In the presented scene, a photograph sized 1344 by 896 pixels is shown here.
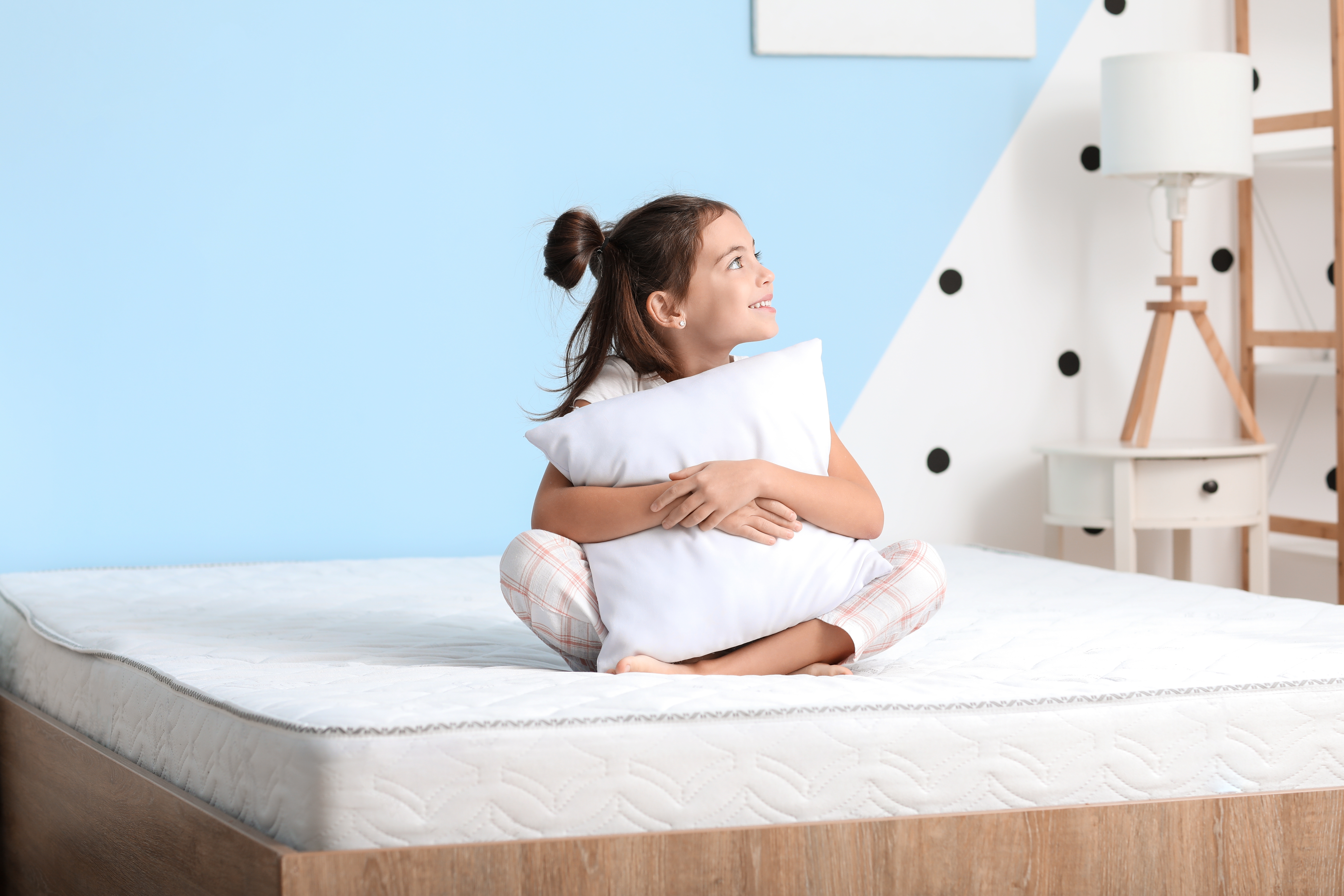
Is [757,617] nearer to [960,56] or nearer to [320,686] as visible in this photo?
[320,686]

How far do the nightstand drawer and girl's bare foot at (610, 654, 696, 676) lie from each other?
5.05 feet

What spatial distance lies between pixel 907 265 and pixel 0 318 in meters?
1.64

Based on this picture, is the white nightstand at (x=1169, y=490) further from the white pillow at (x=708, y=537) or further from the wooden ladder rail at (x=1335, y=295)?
the white pillow at (x=708, y=537)

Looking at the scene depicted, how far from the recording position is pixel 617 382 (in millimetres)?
1496

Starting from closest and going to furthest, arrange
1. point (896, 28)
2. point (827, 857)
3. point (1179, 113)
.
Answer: point (827, 857), point (1179, 113), point (896, 28)

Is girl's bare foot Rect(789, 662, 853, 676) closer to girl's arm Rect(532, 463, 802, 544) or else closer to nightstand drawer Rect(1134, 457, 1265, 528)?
girl's arm Rect(532, 463, 802, 544)

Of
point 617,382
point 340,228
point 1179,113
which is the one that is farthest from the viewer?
point 1179,113

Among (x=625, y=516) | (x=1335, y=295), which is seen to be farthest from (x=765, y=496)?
(x=1335, y=295)

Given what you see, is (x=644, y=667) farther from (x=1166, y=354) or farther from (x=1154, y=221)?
(x=1154, y=221)

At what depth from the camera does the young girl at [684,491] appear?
130 cm

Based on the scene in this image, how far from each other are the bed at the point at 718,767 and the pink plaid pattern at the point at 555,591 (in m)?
0.06

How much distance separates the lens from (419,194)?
8.08 ft

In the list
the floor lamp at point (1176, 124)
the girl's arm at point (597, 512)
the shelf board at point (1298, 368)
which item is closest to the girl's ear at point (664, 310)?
the girl's arm at point (597, 512)

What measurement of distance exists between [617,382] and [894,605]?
0.39 meters
